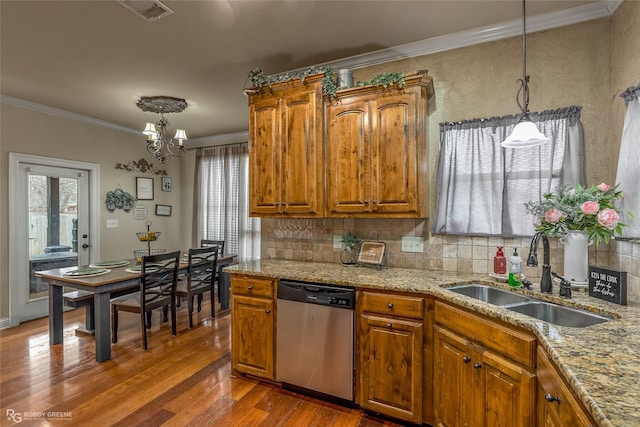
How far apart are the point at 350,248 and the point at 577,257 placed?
Answer: 1.55m

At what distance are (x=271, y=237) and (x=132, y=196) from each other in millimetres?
3367

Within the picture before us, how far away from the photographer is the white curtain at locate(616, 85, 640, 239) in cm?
164

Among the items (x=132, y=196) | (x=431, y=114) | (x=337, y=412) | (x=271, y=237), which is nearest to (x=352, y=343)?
(x=337, y=412)

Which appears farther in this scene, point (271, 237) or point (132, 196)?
point (132, 196)

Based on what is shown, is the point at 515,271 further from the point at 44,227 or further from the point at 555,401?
the point at 44,227

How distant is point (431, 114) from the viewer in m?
2.54

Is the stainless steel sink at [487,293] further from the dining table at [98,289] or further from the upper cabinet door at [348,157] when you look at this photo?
the dining table at [98,289]

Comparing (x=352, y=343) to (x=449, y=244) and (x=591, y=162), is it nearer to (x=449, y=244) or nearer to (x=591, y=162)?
(x=449, y=244)

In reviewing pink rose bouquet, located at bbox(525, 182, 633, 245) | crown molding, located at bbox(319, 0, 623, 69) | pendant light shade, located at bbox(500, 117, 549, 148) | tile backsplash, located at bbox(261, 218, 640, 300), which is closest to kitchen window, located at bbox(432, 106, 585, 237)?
tile backsplash, located at bbox(261, 218, 640, 300)

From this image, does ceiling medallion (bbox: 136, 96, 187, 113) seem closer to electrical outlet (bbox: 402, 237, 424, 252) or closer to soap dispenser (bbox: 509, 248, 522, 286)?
electrical outlet (bbox: 402, 237, 424, 252)

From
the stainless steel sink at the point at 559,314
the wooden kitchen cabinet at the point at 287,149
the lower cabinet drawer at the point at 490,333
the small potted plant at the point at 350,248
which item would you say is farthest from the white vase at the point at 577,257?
the wooden kitchen cabinet at the point at 287,149

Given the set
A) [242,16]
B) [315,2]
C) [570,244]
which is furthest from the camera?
[242,16]

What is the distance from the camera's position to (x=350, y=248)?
2.72m

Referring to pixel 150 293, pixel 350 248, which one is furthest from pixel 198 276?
pixel 350 248
